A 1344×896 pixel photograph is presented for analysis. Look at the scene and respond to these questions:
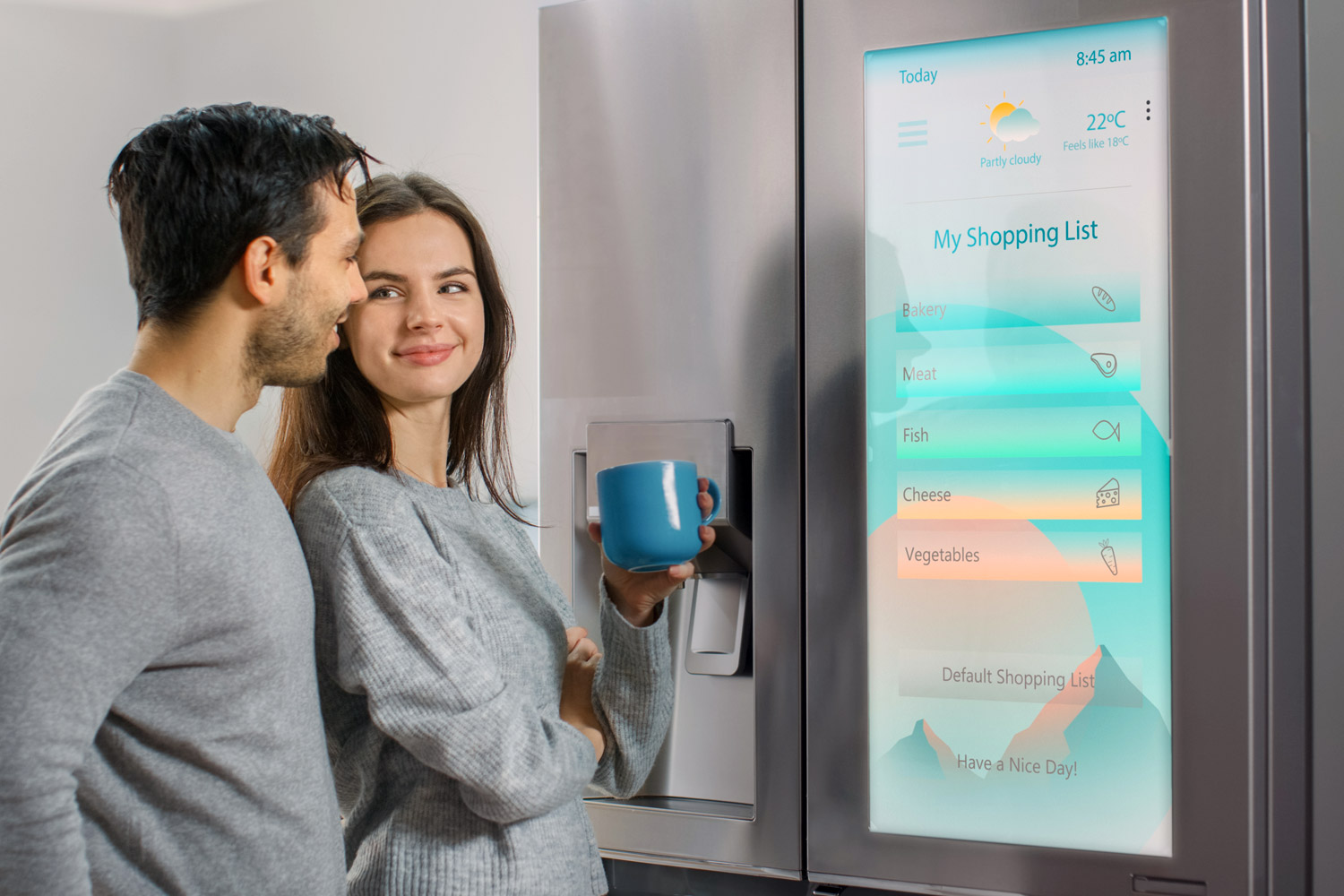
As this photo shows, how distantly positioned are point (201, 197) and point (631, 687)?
63 centimetres

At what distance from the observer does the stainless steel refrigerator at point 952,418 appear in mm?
979

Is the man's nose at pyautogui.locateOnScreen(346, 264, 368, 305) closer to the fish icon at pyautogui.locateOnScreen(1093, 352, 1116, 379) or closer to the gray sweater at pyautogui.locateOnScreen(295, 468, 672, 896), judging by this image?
the gray sweater at pyautogui.locateOnScreen(295, 468, 672, 896)

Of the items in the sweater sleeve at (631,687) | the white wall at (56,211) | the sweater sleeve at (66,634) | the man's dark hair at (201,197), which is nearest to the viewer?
the sweater sleeve at (66,634)

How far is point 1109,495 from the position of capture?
1013 millimetres

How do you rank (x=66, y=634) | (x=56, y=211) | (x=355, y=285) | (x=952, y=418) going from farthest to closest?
1. (x=56, y=211)
2. (x=952, y=418)
3. (x=355, y=285)
4. (x=66, y=634)

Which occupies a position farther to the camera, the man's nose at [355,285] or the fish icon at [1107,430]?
the fish icon at [1107,430]

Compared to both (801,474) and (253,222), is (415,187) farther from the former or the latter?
(801,474)

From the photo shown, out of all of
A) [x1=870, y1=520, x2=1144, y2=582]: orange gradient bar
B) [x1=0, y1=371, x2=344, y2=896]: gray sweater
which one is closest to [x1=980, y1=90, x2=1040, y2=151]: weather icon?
[x1=870, y1=520, x2=1144, y2=582]: orange gradient bar

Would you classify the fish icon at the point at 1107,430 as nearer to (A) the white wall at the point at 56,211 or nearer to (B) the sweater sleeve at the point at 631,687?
(B) the sweater sleeve at the point at 631,687

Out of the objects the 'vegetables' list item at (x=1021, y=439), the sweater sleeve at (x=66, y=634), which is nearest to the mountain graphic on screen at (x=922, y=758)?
the 'vegetables' list item at (x=1021, y=439)

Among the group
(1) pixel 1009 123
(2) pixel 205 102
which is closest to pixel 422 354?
(1) pixel 1009 123

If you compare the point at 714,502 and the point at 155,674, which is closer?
the point at 155,674

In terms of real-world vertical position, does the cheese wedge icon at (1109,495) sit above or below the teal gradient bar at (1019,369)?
below

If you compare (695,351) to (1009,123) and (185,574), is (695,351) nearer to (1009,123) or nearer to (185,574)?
(1009,123)
